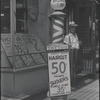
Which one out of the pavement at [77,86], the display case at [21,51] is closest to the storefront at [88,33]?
the pavement at [77,86]

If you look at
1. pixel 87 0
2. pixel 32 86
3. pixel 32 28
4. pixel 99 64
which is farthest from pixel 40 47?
pixel 99 64

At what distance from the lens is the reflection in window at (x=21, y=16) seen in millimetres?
7966

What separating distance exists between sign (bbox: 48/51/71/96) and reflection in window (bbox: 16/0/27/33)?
9.46 feet

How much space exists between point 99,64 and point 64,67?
7367mm

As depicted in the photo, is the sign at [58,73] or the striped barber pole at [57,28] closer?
the sign at [58,73]

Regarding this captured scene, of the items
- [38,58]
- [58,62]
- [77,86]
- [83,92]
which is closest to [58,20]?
[58,62]

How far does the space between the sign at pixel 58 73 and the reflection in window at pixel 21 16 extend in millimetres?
2883

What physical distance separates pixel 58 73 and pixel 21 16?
3.37 m

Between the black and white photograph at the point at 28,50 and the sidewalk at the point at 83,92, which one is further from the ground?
the black and white photograph at the point at 28,50

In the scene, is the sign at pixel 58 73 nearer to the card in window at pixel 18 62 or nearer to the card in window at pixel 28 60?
the card in window at pixel 18 62

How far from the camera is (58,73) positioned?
5293 mm

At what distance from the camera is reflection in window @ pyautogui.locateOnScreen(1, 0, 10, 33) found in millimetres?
7734

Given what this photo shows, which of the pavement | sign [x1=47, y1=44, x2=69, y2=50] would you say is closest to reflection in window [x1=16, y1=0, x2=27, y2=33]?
the pavement

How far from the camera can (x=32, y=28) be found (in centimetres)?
859
